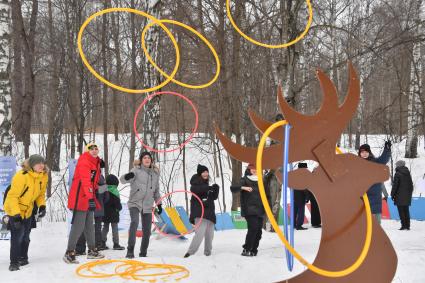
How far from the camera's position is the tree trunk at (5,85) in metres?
9.30

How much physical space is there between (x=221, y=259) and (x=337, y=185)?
213 centimetres

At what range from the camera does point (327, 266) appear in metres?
5.21

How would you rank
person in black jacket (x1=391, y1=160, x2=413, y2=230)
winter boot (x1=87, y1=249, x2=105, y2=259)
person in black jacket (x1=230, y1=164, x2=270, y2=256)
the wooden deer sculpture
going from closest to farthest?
1. the wooden deer sculpture
2. winter boot (x1=87, y1=249, x2=105, y2=259)
3. person in black jacket (x1=230, y1=164, x2=270, y2=256)
4. person in black jacket (x1=391, y1=160, x2=413, y2=230)

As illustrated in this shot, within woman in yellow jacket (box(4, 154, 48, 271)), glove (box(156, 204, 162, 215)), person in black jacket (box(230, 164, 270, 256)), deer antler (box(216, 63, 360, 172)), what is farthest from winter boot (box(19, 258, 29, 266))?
deer antler (box(216, 63, 360, 172))

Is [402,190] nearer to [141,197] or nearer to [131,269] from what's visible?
[141,197]

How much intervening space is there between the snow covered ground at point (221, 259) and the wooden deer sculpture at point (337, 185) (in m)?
0.98

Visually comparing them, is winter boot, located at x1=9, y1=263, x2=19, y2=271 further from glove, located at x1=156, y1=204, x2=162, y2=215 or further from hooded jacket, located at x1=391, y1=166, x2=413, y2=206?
hooded jacket, located at x1=391, y1=166, x2=413, y2=206

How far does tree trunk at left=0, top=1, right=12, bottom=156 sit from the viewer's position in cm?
930

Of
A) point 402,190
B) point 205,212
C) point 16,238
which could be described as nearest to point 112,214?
point 205,212

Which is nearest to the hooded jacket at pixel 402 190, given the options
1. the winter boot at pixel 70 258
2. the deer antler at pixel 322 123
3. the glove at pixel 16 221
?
the deer antler at pixel 322 123

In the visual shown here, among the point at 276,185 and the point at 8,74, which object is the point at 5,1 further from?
the point at 276,185

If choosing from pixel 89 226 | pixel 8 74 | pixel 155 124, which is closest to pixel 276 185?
pixel 155 124

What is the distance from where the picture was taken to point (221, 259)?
21.5ft

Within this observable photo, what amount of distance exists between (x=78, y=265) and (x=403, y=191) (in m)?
6.44
